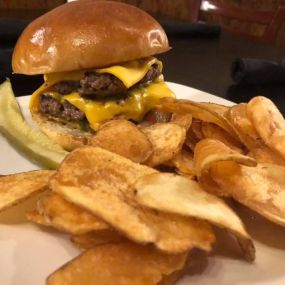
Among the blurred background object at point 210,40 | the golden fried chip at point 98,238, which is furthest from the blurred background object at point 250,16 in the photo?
the golden fried chip at point 98,238

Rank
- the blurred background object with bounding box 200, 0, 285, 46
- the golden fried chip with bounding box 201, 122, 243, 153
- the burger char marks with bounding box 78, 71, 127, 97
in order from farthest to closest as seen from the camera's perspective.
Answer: the blurred background object with bounding box 200, 0, 285, 46 < the burger char marks with bounding box 78, 71, 127, 97 < the golden fried chip with bounding box 201, 122, 243, 153

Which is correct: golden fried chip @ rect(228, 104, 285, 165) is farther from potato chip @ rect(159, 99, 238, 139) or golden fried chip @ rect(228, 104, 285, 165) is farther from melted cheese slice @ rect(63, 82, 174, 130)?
melted cheese slice @ rect(63, 82, 174, 130)

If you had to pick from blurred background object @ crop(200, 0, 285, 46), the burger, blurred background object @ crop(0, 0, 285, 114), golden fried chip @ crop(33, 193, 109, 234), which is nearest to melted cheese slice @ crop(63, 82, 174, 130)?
the burger

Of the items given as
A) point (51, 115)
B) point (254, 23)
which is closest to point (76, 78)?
point (51, 115)

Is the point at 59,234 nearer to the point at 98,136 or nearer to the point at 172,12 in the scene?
the point at 98,136

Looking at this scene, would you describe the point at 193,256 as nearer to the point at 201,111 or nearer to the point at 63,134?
the point at 201,111
